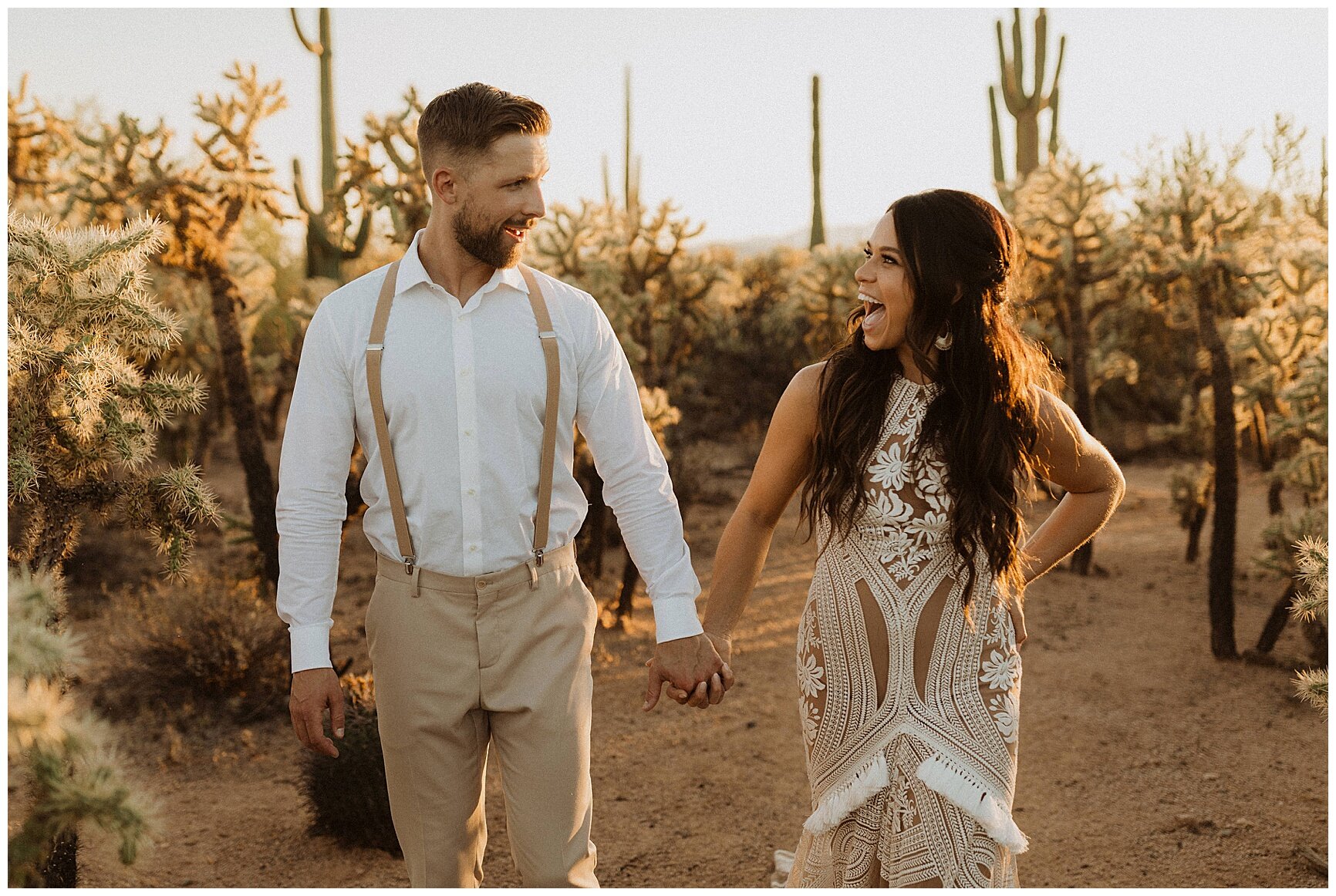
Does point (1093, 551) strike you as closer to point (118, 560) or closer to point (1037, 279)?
point (1037, 279)

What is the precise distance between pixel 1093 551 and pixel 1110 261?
2.20 meters

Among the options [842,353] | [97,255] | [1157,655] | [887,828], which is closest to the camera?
[887,828]

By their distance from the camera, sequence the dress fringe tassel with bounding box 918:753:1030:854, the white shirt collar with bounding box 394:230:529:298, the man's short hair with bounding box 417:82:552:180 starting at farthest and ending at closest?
the white shirt collar with bounding box 394:230:529:298, the man's short hair with bounding box 417:82:552:180, the dress fringe tassel with bounding box 918:753:1030:854

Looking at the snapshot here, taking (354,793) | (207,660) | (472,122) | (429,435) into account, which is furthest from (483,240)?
(207,660)

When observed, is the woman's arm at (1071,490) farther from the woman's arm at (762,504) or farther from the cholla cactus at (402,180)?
the cholla cactus at (402,180)

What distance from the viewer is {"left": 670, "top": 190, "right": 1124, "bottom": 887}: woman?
224 cm

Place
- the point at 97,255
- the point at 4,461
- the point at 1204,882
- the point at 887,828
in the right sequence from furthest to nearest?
the point at 1204,882
the point at 97,255
the point at 4,461
the point at 887,828

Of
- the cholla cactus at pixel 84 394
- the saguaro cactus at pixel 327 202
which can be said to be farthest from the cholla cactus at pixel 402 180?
the cholla cactus at pixel 84 394

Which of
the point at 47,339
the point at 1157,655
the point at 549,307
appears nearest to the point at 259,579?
the point at 47,339

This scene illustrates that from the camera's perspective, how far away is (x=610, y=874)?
4227mm

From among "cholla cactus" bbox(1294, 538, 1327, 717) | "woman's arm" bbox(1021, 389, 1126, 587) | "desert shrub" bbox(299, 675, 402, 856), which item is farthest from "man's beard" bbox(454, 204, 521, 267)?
"desert shrub" bbox(299, 675, 402, 856)

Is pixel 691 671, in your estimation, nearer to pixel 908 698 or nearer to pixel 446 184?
pixel 908 698

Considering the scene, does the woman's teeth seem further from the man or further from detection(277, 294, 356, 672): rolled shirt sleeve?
detection(277, 294, 356, 672): rolled shirt sleeve

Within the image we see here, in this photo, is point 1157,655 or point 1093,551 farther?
point 1093,551
